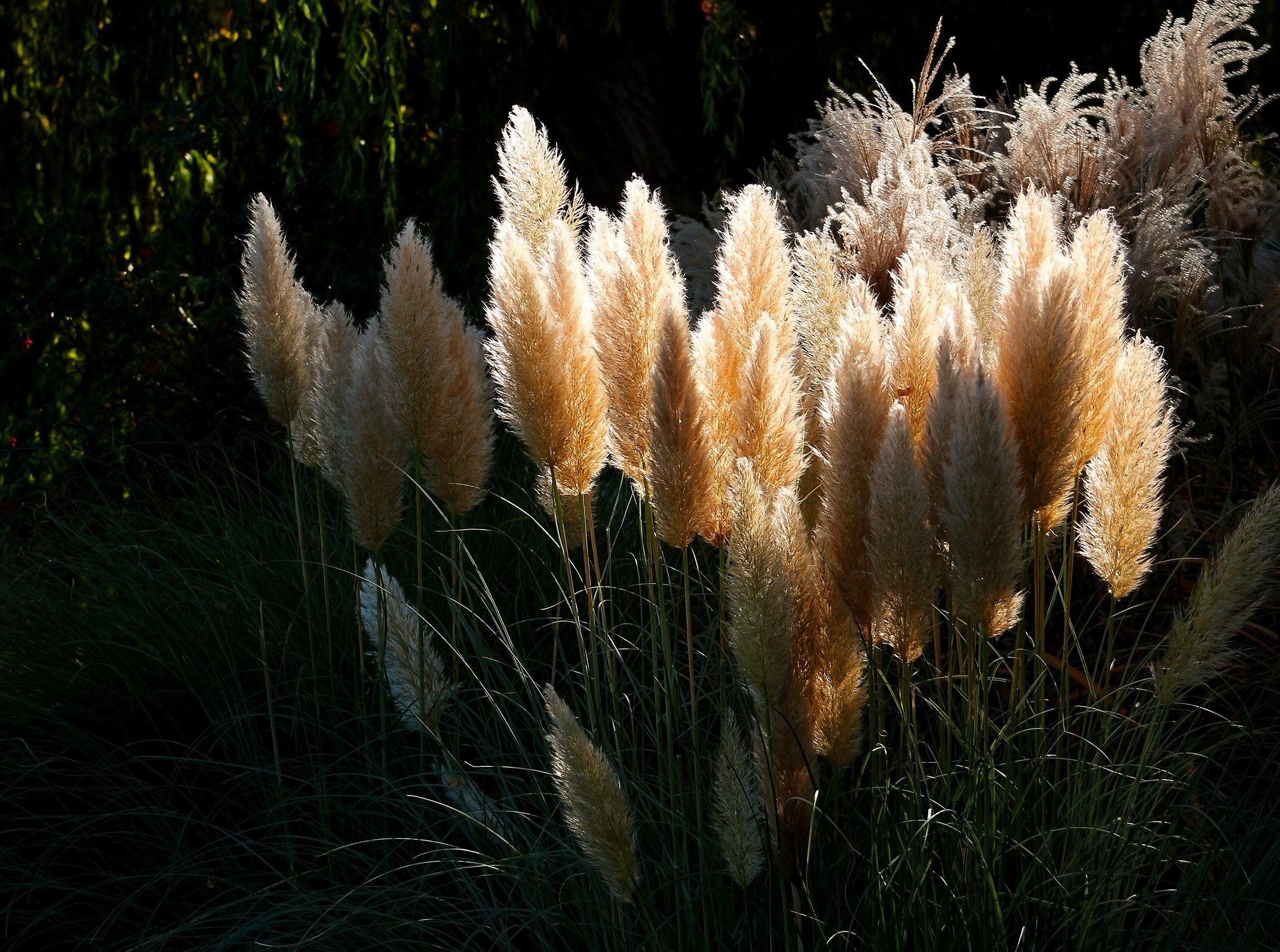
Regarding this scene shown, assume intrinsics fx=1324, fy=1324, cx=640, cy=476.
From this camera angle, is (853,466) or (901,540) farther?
(853,466)

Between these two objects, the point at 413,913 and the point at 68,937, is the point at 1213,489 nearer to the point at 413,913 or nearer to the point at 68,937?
the point at 413,913

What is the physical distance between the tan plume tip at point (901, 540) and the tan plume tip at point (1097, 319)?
40cm

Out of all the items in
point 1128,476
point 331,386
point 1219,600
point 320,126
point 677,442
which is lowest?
point 1219,600

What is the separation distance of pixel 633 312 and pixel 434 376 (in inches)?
19.5

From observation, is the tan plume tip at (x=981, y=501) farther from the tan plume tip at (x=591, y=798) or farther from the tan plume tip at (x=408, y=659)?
the tan plume tip at (x=408, y=659)

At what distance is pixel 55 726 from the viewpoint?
3.58 metres

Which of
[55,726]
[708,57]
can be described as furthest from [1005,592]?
[708,57]

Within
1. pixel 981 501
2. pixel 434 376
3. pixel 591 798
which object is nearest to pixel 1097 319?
pixel 981 501

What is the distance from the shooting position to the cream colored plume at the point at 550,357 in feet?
8.23

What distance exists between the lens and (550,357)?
253 cm

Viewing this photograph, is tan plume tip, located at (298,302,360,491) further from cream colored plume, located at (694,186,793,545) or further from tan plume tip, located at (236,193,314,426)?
cream colored plume, located at (694,186,793,545)

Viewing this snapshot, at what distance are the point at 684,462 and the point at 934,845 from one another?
0.80m

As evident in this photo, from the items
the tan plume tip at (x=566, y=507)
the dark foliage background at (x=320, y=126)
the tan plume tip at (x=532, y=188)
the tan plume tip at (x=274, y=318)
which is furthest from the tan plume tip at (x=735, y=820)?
the dark foliage background at (x=320, y=126)

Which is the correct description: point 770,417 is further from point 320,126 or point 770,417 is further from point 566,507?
point 320,126
